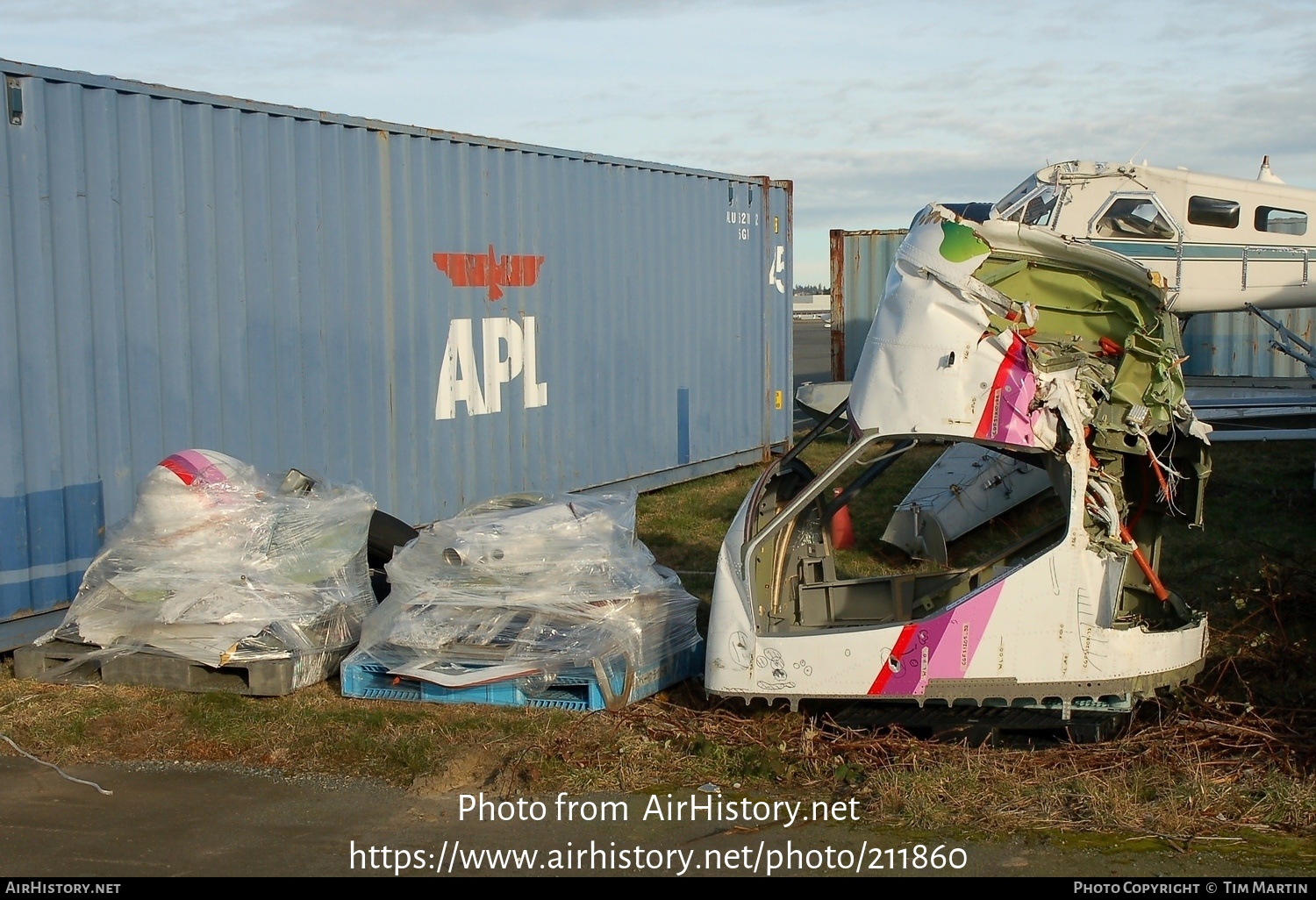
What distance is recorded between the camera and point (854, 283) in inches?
818

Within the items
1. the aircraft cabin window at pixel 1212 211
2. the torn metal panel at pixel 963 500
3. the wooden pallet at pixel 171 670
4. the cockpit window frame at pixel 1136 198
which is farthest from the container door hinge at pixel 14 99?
the aircraft cabin window at pixel 1212 211

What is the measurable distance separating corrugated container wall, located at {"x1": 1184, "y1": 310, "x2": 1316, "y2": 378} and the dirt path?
16.2 m

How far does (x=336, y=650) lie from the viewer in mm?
7211

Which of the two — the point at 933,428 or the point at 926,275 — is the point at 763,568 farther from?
the point at 926,275

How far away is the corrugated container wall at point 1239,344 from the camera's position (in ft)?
63.6

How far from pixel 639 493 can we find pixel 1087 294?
25.1 feet

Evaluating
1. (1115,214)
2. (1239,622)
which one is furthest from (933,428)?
(1115,214)

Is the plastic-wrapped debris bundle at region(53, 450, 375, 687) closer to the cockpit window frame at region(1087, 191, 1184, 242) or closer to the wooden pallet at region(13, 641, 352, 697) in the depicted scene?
the wooden pallet at region(13, 641, 352, 697)

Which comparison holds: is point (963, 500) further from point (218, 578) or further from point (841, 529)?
point (218, 578)

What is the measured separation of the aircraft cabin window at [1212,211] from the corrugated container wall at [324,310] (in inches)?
216

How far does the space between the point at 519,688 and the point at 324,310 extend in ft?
12.5

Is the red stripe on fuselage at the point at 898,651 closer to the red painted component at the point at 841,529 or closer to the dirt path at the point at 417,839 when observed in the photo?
the dirt path at the point at 417,839

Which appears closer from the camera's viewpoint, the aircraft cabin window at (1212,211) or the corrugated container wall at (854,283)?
the aircraft cabin window at (1212,211)

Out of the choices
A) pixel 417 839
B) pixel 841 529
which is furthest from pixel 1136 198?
pixel 417 839
